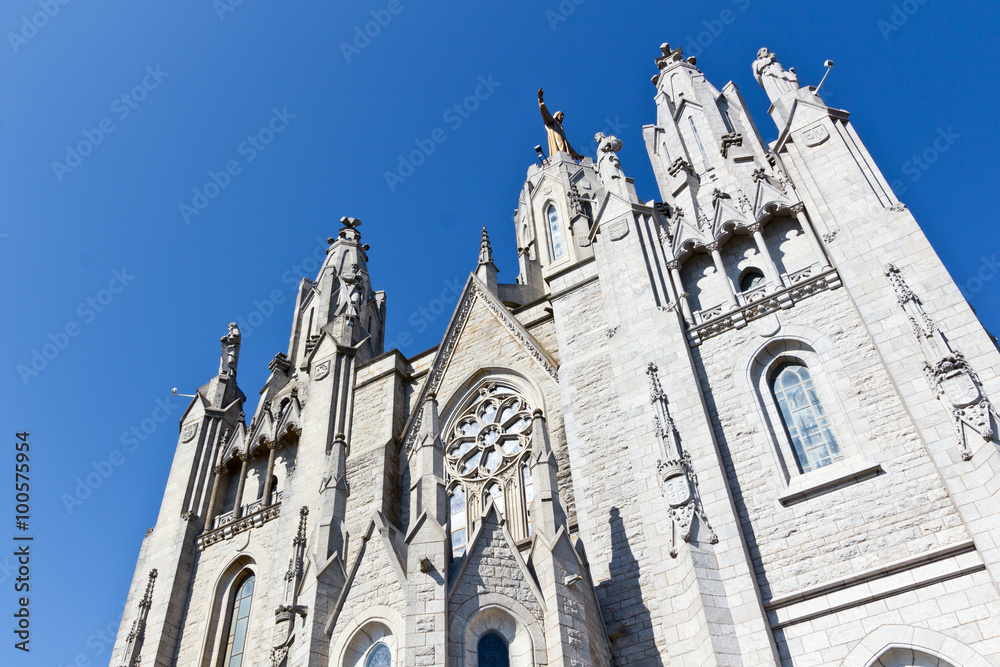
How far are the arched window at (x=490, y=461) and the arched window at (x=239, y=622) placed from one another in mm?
5264

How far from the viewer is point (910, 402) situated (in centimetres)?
1230

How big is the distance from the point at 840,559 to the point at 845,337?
4.02 meters

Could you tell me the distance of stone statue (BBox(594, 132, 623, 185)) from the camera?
19.6m

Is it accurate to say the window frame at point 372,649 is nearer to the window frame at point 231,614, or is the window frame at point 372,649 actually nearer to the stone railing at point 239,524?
the window frame at point 231,614

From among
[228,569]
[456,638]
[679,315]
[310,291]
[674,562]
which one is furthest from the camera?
[310,291]

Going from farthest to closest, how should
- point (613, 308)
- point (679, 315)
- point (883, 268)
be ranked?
1. point (613, 308)
2. point (679, 315)
3. point (883, 268)

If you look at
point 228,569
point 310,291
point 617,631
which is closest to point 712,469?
point 617,631

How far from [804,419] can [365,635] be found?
7.99 meters

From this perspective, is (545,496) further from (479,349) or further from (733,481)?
(479,349)

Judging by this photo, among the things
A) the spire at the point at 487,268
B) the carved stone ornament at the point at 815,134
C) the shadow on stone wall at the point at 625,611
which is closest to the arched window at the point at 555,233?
the spire at the point at 487,268

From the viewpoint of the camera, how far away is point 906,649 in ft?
35.5

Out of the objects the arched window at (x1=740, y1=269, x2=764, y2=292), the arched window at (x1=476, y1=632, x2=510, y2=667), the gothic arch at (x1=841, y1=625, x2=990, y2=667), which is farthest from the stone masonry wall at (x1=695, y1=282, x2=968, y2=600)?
the arched window at (x1=476, y1=632, x2=510, y2=667)

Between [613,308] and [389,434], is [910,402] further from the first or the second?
[389,434]

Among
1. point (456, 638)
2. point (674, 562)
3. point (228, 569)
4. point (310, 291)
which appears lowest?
point (456, 638)
